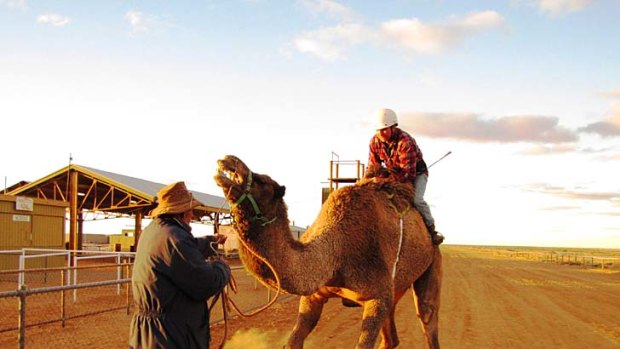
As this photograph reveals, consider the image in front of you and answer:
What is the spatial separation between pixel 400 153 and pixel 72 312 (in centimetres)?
933

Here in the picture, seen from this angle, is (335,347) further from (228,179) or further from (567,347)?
(228,179)

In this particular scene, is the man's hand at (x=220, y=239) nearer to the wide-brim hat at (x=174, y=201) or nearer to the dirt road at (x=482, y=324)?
the wide-brim hat at (x=174, y=201)

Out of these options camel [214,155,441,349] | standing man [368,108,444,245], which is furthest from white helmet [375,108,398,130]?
camel [214,155,441,349]

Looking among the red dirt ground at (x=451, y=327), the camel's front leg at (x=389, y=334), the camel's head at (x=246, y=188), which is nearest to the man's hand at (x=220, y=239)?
the camel's head at (x=246, y=188)

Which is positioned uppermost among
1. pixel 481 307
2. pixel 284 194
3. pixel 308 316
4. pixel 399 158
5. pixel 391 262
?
pixel 399 158

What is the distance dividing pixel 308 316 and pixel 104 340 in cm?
584

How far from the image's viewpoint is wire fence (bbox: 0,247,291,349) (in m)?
8.26

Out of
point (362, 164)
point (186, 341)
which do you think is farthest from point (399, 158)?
point (362, 164)

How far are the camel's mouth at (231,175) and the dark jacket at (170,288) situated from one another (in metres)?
0.47

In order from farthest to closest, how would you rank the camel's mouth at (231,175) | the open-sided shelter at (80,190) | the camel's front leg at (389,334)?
1. the open-sided shelter at (80,190)
2. the camel's front leg at (389,334)
3. the camel's mouth at (231,175)

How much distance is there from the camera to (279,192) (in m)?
5.03

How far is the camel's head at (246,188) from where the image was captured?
14.8ft

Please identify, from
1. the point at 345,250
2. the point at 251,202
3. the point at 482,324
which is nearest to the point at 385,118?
the point at 345,250

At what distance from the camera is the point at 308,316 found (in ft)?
19.9
